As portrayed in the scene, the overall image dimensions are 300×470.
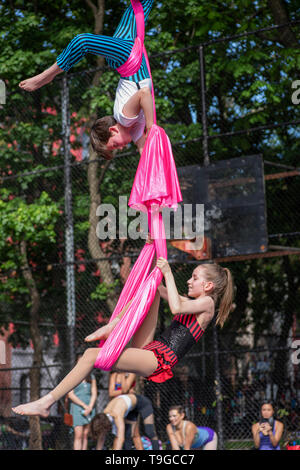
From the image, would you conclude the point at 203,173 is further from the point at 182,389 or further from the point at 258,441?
the point at 182,389

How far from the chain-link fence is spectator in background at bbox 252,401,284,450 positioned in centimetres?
115

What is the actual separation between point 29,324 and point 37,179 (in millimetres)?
2342

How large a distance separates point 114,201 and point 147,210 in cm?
630

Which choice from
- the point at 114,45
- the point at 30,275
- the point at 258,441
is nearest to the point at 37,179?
the point at 30,275

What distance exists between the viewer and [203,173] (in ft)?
25.2

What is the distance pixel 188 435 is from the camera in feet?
24.0

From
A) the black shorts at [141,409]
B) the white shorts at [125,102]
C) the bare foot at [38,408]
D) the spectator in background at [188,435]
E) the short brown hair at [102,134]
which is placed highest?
the white shorts at [125,102]

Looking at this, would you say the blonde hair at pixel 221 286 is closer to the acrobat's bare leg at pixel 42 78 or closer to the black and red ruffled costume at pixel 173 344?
the black and red ruffled costume at pixel 173 344

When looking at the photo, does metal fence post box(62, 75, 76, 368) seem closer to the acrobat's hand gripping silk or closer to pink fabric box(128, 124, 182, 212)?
the acrobat's hand gripping silk

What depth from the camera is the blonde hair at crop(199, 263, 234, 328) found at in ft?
12.6

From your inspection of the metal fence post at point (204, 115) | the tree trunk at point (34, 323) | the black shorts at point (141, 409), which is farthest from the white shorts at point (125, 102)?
the tree trunk at point (34, 323)

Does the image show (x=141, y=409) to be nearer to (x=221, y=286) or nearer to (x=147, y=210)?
(x=221, y=286)

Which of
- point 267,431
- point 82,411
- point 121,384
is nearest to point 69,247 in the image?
point 121,384

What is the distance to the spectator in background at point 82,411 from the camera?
7.91m
